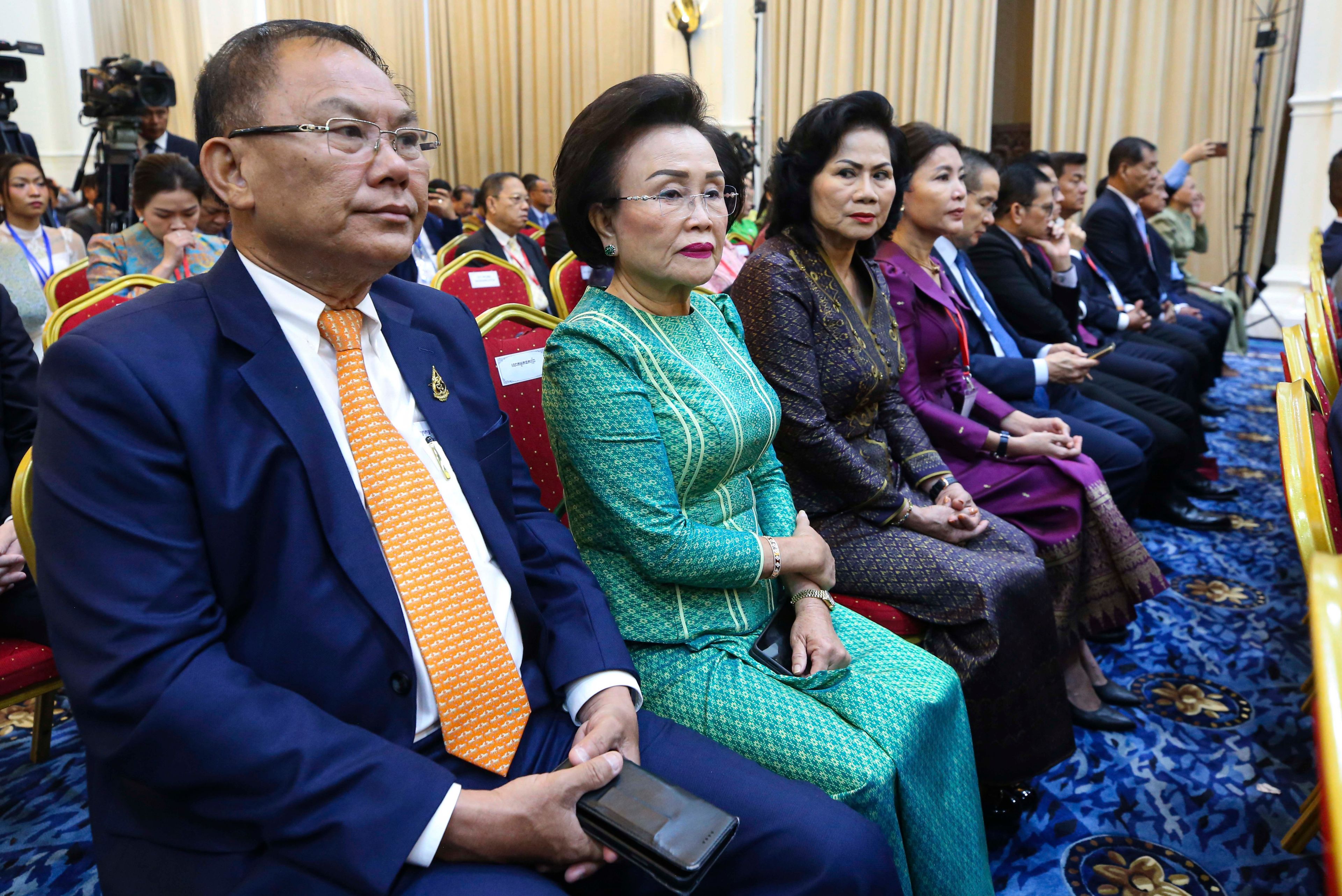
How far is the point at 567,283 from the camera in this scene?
2.99m

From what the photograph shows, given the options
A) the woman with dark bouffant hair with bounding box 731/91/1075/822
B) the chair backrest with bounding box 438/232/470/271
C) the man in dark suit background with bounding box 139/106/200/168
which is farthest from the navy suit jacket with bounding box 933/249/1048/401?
the man in dark suit background with bounding box 139/106/200/168

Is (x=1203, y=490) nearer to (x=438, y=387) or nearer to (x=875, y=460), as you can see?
(x=875, y=460)

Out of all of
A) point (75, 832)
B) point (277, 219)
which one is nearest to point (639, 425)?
point (277, 219)

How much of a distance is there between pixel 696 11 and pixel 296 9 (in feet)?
17.9

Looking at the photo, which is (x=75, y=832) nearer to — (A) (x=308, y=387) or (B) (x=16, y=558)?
(B) (x=16, y=558)

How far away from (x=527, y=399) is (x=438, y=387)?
0.58 meters

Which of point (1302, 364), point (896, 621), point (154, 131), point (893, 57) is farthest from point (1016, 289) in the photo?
point (893, 57)

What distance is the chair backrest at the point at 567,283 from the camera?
9.63ft

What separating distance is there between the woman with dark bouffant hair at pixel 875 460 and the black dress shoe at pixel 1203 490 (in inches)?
78.6

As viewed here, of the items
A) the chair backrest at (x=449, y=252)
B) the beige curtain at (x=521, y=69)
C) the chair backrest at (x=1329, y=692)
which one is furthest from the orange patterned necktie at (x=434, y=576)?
the beige curtain at (x=521, y=69)

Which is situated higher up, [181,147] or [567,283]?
[181,147]

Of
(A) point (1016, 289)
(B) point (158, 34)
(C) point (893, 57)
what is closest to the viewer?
(A) point (1016, 289)

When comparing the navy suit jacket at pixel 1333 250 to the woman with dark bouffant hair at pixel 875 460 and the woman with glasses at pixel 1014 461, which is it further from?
the woman with dark bouffant hair at pixel 875 460

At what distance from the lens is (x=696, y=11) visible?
8.64 metres
